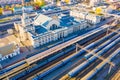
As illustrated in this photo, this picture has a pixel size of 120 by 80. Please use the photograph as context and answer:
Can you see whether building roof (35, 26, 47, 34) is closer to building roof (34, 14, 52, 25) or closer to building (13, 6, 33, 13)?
building roof (34, 14, 52, 25)

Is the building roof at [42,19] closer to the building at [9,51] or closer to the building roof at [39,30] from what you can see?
the building roof at [39,30]

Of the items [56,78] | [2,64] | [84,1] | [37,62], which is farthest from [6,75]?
[84,1]

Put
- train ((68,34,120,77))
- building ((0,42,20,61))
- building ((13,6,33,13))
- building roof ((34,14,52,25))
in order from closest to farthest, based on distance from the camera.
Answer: train ((68,34,120,77)), building ((0,42,20,61)), building roof ((34,14,52,25)), building ((13,6,33,13))

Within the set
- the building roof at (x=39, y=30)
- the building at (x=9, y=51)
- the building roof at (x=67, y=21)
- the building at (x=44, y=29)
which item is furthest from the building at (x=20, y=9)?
the building at (x=9, y=51)

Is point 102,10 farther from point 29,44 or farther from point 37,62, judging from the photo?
point 37,62

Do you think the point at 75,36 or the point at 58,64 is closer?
the point at 58,64

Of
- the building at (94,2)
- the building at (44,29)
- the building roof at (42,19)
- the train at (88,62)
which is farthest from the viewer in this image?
the building at (94,2)

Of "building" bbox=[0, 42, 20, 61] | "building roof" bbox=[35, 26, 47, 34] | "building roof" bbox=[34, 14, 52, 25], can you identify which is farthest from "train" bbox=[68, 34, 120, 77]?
"building roof" bbox=[34, 14, 52, 25]

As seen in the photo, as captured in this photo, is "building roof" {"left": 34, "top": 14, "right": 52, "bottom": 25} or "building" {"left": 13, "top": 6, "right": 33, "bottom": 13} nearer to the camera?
"building roof" {"left": 34, "top": 14, "right": 52, "bottom": 25}

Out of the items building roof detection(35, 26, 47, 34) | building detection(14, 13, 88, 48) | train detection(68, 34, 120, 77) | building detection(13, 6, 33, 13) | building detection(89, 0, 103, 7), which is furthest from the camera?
building detection(89, 0, 103, 7)
